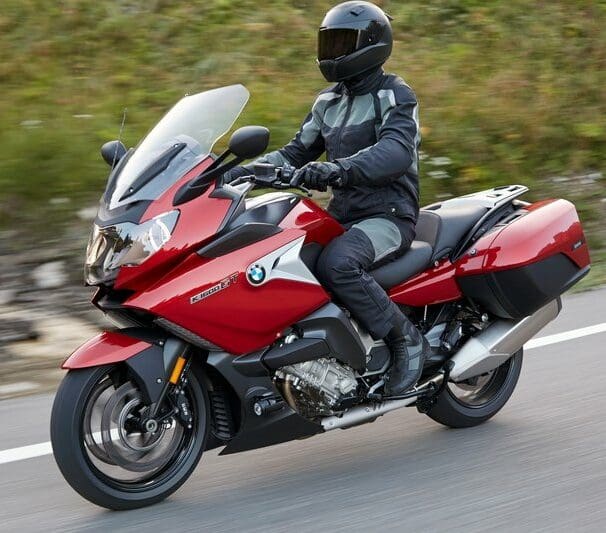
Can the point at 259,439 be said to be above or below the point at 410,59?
above

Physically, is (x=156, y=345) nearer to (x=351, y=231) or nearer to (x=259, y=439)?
(x=259, y=439)

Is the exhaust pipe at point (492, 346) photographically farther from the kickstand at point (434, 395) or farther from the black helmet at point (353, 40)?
the black helmet at point (353, 40)

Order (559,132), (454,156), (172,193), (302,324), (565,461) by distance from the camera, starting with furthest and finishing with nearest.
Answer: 1. (559,132)
2. (454,156)
3. (565,461)
4. (302,324)
5. (172,193)

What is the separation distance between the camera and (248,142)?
13.0 ft

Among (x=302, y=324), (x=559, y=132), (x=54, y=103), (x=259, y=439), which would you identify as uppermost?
(x=302, y=324)

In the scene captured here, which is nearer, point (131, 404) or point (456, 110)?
point (131, 404)

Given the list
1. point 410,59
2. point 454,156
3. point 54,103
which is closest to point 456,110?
point 454,156

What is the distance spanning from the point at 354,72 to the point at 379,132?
0.26 meters

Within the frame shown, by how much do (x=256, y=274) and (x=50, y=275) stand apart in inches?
121

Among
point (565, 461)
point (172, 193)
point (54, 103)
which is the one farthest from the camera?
point (54, 103)

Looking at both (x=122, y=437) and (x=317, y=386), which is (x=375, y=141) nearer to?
(x=317, y=386)

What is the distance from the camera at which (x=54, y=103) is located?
27.1 feet

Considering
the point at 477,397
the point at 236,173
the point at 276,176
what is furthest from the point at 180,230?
the point at 477,397

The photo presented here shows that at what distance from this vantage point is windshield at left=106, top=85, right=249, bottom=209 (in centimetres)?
406
